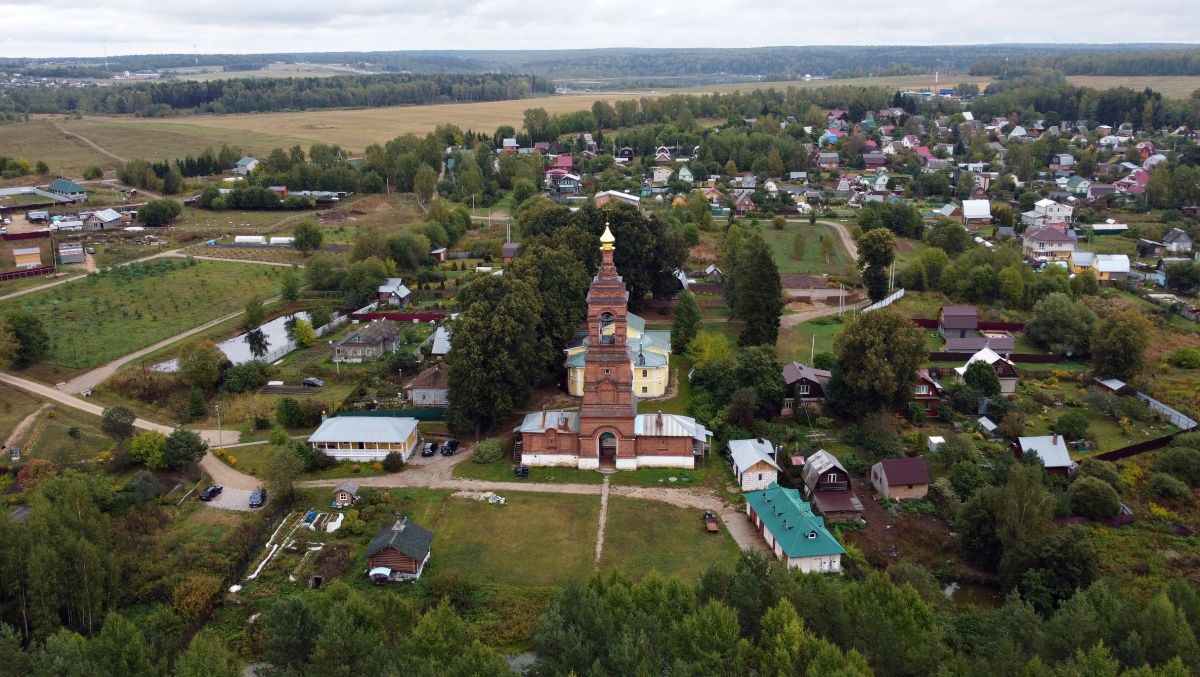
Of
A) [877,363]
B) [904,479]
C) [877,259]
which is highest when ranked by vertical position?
[877,259]

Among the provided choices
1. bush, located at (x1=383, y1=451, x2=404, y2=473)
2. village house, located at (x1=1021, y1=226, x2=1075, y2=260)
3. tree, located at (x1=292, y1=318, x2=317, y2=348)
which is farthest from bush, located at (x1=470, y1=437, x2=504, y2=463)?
village house, located at (x1=1021, y1=226, x2=1075, y2=260)

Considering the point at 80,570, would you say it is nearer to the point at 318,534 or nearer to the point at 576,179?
the point at 318,534

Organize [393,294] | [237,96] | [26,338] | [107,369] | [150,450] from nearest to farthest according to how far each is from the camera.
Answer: [150,450] < [26,338] < [107,369] < [393,294] < [237,96]

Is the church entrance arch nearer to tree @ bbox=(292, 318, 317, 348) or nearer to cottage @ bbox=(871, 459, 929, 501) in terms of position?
cottage @ bbox=(871, 459, 929, 501)

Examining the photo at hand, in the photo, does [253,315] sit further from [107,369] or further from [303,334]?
[107,369]

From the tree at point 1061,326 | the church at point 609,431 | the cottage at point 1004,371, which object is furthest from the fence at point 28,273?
the tree at point 1061,326

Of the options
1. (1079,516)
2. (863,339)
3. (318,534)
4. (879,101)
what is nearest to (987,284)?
(863,339)

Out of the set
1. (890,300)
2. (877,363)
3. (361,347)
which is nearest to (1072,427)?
(877,363)
